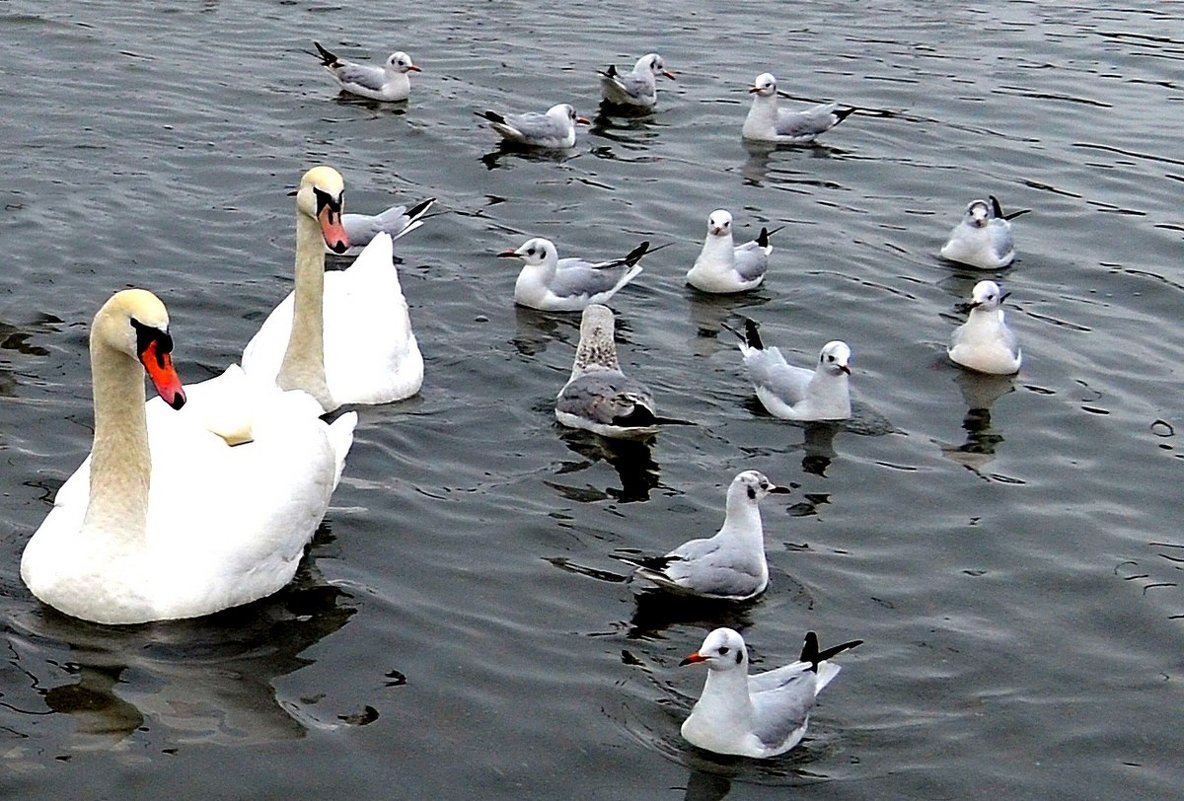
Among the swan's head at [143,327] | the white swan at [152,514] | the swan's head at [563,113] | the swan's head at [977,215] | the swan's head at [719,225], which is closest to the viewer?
the swan's head at [143,327]

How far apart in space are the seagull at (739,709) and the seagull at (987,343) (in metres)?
4.81

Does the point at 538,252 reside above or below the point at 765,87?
below

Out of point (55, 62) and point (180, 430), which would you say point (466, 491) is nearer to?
point (180, 430)

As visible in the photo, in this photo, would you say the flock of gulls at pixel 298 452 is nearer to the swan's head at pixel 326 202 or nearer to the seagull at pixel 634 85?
the swan's head at pixel 326 202

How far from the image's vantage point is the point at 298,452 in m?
8.78

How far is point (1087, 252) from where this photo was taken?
1499 cm

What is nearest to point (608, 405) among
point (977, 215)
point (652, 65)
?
point (977, 215)

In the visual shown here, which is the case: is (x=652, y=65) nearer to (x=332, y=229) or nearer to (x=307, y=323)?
(x=332, y=229)

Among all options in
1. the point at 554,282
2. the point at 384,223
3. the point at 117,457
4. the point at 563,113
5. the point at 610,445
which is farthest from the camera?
the point at 563,113

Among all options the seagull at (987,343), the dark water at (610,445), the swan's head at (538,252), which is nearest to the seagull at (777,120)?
the dark water at (610,445)

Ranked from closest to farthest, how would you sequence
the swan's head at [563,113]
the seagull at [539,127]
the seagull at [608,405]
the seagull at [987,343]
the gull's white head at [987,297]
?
the seagull at [608,405], the seagull at [987,343], the gull's white head at [987,297], the seagull at [539,127], the swan's head at [563,113]

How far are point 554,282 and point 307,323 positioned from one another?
2.88m

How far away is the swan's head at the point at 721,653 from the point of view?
25.0ft

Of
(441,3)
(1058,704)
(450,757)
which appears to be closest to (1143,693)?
(1058,704)
